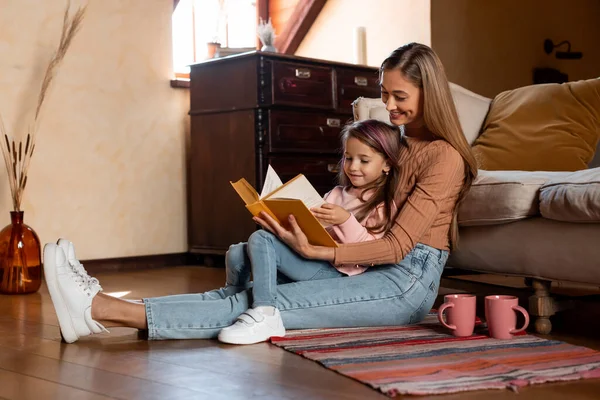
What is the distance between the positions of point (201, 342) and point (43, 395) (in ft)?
1.74

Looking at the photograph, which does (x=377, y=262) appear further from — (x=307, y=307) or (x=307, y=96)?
(x=307, y=96)

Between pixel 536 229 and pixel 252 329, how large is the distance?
78 cm

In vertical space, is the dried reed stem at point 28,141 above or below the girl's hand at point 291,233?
above

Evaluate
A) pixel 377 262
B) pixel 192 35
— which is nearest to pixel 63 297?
pixel 377 262

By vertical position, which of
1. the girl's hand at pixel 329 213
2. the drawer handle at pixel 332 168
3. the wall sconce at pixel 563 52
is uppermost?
the wall sconce at pixel 563 52

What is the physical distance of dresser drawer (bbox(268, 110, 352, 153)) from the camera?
3754 millimetres

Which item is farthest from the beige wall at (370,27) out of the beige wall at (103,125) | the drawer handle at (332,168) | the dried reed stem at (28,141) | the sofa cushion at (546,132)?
the sofa cushion at (546,132)

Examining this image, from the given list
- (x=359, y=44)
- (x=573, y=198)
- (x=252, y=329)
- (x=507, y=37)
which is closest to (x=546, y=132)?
(x=573, y=198)

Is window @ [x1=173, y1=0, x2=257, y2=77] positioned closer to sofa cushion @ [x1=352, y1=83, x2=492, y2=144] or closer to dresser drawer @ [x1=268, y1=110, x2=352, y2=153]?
dresser drawer @ [x1=268, y1=110, x2=352, y2=153]

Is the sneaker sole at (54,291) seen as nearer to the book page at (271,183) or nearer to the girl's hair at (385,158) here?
the book page at (271,183)

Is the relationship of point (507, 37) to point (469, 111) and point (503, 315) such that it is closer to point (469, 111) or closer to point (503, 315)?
point (469, 111)

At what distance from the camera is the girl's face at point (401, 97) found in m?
2.08

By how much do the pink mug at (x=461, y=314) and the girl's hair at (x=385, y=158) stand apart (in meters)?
0.25

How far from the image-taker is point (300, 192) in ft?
6.36
